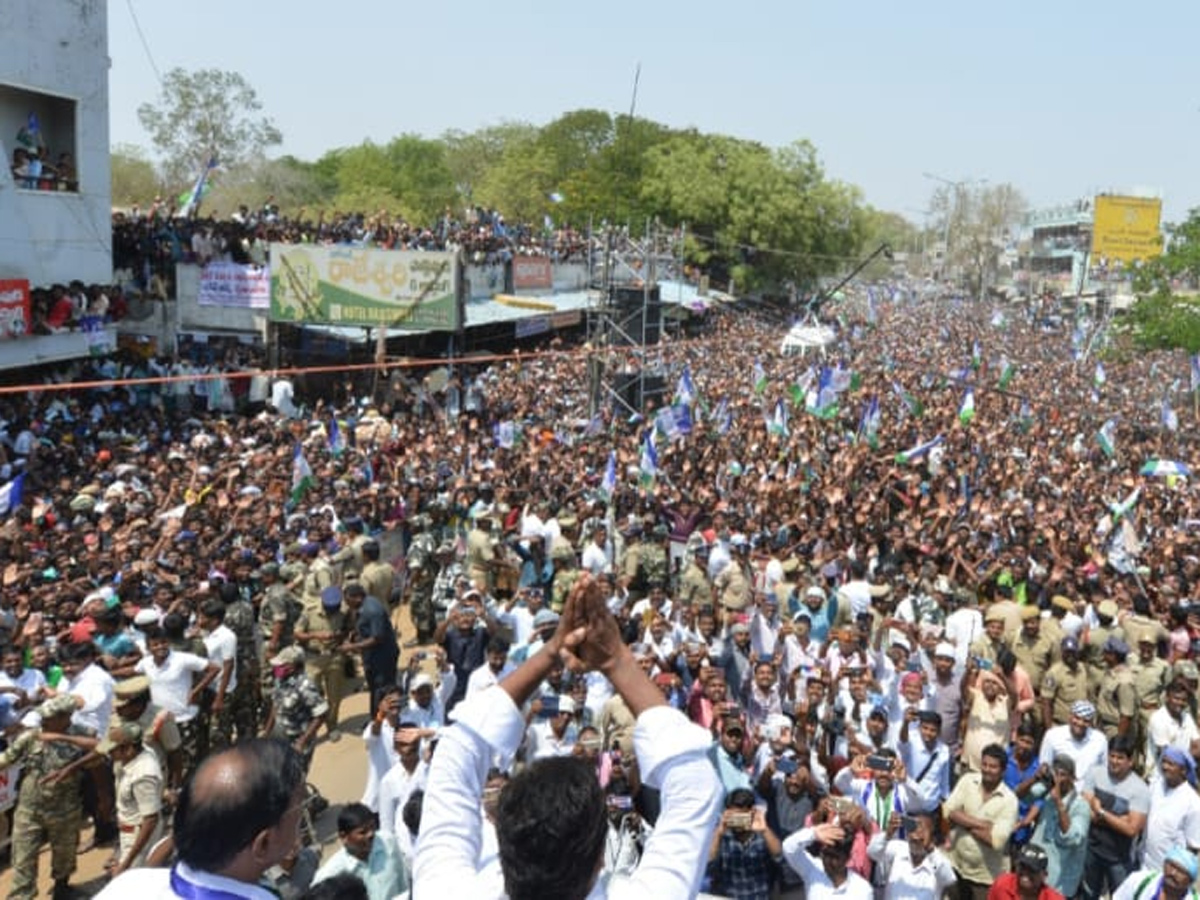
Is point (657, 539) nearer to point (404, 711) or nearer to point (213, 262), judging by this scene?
point (404, 711)

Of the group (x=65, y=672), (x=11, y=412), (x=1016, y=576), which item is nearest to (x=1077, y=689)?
(x=1016, y=576)

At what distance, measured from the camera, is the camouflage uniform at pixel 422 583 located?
34.0 ft

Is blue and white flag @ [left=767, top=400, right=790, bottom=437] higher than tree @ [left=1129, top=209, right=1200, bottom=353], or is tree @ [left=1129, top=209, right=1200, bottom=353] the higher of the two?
tree @ [left=1129, top=209, right=1200, bottom=353]

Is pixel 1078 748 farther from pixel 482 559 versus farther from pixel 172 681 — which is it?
pixel 482 559

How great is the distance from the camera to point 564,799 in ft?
5.23

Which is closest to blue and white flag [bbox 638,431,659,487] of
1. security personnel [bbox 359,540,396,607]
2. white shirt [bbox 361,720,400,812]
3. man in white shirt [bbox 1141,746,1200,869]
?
security personnel [bbox 359,540,396,607]

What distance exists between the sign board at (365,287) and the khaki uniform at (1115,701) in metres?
13.4

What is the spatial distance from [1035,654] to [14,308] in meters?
13.2

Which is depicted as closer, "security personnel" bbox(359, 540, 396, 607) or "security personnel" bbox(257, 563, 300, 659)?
"security personnel" bbox(257, 563, 300, 659)

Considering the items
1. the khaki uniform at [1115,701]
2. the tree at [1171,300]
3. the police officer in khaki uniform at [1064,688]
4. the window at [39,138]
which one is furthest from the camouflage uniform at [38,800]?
the tree at [1171,300]

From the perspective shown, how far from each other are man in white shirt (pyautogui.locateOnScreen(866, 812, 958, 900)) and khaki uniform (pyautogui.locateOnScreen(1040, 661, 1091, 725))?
100.0 inches

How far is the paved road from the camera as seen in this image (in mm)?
6422

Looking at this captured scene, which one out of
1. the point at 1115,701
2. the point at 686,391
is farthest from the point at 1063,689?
the point at 686,391

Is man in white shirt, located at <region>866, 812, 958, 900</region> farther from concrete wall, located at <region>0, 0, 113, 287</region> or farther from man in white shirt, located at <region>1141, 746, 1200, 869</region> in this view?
concrete wall, located at <region>0, 0, 113, 287</region>
